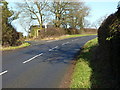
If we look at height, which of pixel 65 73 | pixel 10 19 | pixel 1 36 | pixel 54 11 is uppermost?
pixel 54 11

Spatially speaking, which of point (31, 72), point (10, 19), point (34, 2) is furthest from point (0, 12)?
point (34, 2)

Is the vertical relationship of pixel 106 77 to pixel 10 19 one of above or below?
below

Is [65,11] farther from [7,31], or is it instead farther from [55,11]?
[7,31]

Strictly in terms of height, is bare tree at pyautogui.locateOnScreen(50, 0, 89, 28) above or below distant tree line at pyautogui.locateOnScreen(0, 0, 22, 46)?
above

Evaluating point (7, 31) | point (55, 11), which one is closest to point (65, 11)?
point (55, 11)

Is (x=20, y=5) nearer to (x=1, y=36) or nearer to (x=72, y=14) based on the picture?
(x=72, y=14)

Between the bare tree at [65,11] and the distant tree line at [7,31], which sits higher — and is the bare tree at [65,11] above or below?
above

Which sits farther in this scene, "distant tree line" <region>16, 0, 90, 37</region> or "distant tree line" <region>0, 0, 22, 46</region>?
"distant tree line" <region>16, 0, 90, 37</region>

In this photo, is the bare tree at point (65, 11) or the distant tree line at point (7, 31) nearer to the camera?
the distant tree line at point (7, 31)

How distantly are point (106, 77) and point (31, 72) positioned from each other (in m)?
4.29

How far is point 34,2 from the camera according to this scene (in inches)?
2013

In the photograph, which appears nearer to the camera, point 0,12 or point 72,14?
point 0,12

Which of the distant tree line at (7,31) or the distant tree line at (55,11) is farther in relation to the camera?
the distant tree line at (55,11)

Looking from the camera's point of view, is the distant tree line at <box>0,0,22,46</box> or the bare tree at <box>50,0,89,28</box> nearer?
the distant tree line at <box>0,0,22,46</box>
